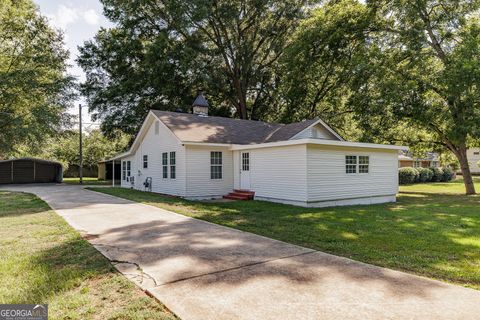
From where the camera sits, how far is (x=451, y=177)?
3316 cm

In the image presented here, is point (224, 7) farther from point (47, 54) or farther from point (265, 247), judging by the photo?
point (265, 247)

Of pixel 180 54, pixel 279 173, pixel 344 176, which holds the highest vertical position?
pixel 180 54

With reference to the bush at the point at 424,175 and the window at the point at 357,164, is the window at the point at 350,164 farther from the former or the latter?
the bush at the point at 424,175

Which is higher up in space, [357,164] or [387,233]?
[357,164]

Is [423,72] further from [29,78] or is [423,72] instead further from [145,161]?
[29,78]

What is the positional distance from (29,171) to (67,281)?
30.4 m

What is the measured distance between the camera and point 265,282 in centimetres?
400

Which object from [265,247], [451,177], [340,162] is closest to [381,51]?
[340,162]

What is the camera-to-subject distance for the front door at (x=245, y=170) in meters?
14.9

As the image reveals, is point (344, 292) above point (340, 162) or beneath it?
beneath

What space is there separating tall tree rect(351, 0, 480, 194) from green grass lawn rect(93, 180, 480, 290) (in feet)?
26.3

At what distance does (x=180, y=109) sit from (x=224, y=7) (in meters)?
8.78

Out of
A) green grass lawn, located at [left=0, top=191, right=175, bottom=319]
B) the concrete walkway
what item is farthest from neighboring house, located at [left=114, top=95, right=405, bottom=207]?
green grass lawn, located at [left=0, top=191, right=175, bottom=319]

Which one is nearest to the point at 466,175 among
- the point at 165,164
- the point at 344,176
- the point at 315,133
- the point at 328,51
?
the point at 315,133
